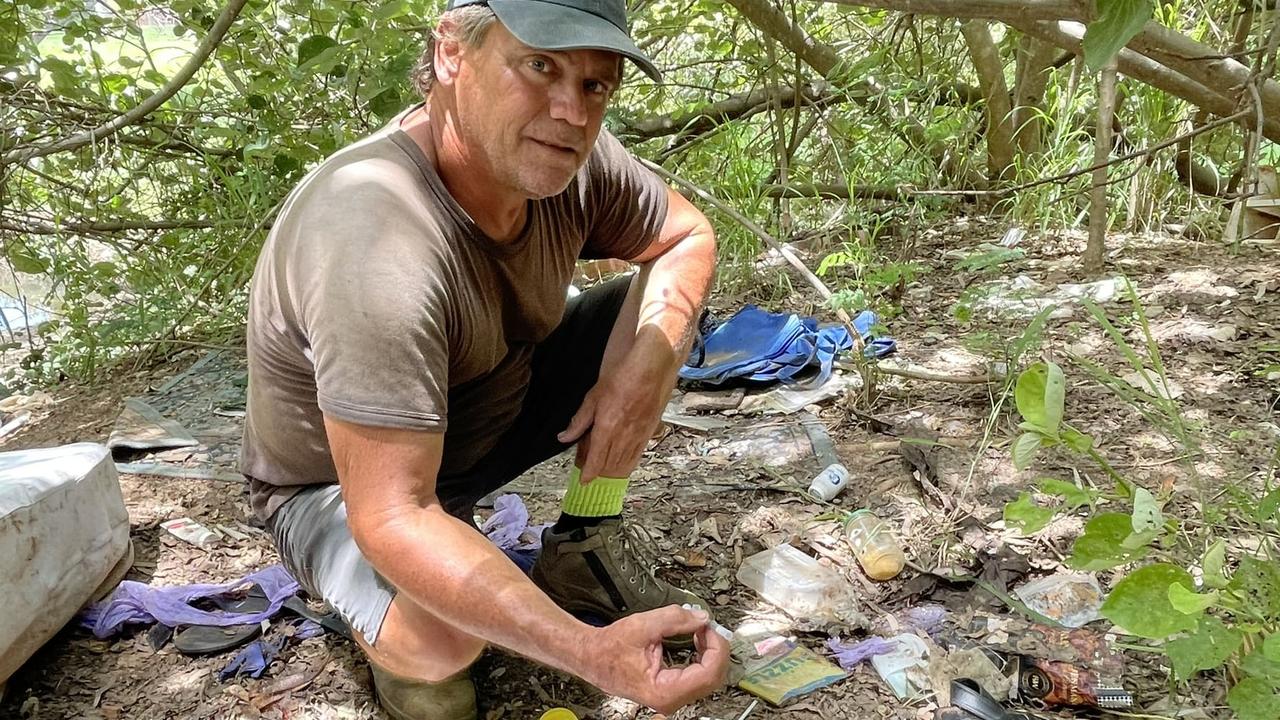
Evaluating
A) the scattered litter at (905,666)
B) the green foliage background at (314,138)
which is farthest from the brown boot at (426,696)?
the green foliage background at (314,138)

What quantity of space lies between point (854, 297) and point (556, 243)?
1151 mm

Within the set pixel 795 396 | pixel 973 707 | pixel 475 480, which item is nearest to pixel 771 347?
pixel 795 396

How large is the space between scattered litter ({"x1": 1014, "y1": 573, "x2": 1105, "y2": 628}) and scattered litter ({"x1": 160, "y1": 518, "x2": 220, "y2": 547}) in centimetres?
208

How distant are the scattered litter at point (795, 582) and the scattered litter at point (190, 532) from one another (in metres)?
1.46

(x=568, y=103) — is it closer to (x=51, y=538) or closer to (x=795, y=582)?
(x=795, y=582)

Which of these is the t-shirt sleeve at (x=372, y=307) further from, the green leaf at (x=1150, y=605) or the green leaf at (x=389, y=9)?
the green leaf at (x=389, y=9)

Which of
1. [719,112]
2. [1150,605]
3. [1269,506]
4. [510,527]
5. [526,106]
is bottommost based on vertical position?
[510,527]

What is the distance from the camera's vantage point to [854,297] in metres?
2.76

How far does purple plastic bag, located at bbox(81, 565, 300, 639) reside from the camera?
2074 millimetres

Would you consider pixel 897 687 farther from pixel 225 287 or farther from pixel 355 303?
pixel 225 287

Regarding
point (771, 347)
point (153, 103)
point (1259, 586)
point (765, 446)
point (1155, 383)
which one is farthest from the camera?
point (771, 347)

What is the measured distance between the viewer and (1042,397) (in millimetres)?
1356

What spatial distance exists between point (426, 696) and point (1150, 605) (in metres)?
1.27

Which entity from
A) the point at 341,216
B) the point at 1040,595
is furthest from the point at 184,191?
the point at 1040,595
